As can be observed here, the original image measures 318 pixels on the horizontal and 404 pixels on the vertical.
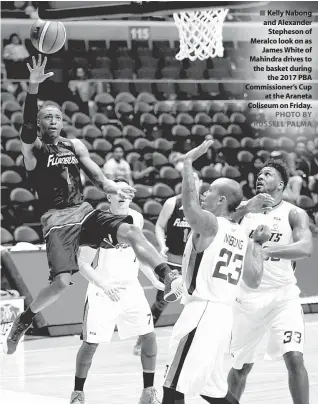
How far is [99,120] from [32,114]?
1245 cm

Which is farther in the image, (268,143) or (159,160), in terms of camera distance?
(268,143)

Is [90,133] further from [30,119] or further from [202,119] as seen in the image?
[30,119]

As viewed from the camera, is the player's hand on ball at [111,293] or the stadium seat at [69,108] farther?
the stadium seat at [69,108]

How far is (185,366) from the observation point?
563 centimetres

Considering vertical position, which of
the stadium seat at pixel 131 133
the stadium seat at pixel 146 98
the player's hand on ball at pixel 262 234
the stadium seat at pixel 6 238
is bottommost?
the stadium seat at pixel 6 238

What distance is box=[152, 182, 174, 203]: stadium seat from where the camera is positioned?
17.0 m

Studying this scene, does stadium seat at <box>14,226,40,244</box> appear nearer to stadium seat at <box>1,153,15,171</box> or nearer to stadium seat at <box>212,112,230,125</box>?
stadium seat at <box>1,153,15,171</box>

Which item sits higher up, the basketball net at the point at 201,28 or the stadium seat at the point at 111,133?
the basketball net at the point at 201,28

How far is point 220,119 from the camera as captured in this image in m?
20.6

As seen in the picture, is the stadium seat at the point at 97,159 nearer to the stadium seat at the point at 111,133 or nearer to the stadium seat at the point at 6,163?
the stadium seat at the point at 111,133

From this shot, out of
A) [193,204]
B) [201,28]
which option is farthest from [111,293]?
[201,28]

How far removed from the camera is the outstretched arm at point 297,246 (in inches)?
257

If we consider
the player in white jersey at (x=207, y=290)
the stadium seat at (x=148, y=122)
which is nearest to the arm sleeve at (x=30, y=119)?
the player in white jersey at (x=207, y=290)

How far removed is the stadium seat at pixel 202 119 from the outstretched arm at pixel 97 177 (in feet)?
43.6
